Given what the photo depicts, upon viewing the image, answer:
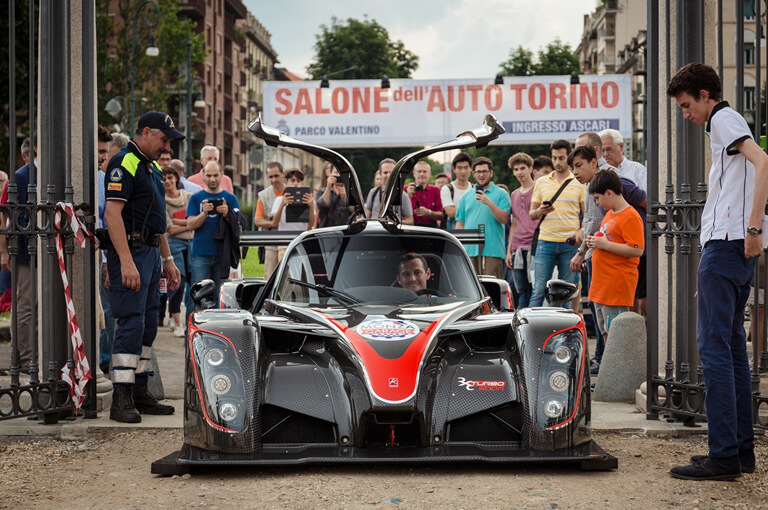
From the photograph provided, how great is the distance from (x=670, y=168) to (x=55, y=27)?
4.48 meters

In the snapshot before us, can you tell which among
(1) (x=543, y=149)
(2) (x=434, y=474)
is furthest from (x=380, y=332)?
(1) (x=543, y=149)

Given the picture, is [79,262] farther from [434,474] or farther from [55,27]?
[434,474]

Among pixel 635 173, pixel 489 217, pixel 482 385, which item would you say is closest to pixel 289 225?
pixel 489 217

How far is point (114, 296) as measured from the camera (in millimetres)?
7504

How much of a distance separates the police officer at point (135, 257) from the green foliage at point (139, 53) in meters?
28.9

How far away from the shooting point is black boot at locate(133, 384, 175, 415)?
7.83 meters

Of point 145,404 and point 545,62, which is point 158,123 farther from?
point 545,62

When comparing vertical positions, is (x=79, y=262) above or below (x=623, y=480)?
above

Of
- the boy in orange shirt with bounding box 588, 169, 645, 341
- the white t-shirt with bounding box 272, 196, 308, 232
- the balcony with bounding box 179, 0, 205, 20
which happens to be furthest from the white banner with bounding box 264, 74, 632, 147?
the balcony with bounding box 179, 0, 205, 20

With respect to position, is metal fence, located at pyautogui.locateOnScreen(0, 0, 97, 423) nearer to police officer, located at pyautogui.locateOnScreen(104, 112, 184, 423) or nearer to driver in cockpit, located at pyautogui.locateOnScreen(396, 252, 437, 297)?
police officer, located at pyautogui.locateOnScreen(104, 112, 184, 423)

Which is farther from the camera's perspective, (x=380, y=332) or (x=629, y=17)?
Result: (x=629, y=17)

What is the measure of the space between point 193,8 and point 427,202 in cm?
6399

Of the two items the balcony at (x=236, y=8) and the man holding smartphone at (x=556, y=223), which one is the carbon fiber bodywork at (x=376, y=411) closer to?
the man holding smartphone at (x=556, y=223)

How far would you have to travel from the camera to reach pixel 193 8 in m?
74.0
